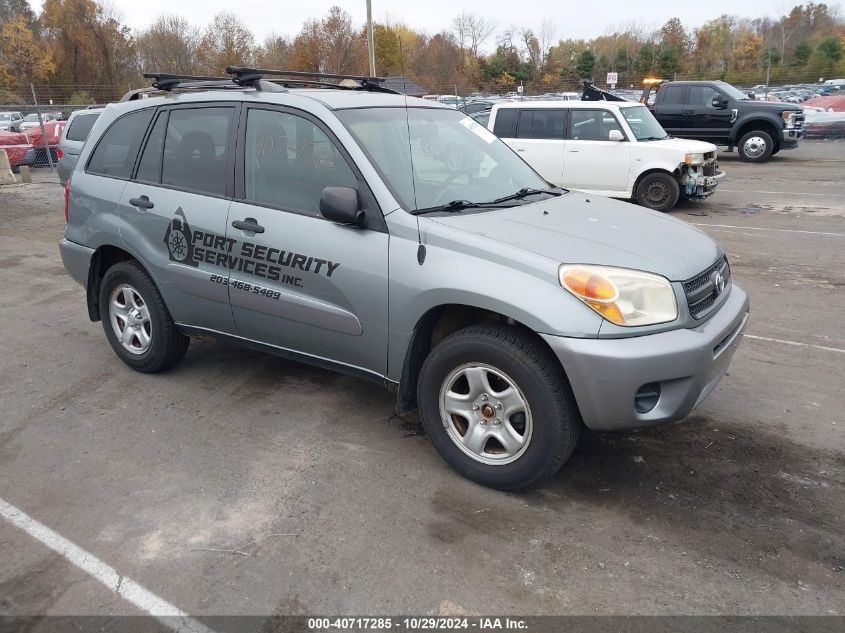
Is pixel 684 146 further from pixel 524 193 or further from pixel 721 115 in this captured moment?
pixel 524 193

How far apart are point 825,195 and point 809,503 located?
39.0ft

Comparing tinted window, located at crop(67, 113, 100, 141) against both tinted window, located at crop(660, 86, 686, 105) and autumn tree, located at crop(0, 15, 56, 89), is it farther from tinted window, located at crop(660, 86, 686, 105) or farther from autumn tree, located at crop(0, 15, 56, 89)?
autumn tree, located at crop(0, 15, 56, 89)

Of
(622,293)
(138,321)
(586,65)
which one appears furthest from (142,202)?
(586,65)

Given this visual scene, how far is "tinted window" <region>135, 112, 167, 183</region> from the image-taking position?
4586mm

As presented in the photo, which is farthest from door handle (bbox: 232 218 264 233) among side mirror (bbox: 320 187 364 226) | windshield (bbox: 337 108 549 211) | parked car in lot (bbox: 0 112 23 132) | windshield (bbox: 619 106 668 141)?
parked car in lot (bbox: 0 112 23 132)

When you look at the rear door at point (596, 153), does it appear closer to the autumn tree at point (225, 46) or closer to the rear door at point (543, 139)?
the rear door at point (543, 139)

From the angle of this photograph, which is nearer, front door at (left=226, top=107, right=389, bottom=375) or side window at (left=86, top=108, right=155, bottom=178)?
front door at (left=226, top=107, right=389, bottom=375)

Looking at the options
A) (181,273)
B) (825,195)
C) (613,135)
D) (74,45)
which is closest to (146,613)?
(181,273)

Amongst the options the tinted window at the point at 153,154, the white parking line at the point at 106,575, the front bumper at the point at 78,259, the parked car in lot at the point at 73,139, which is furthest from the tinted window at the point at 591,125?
the white parking line at the point at 106,575

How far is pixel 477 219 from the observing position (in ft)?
11.8

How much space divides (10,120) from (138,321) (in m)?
31.4

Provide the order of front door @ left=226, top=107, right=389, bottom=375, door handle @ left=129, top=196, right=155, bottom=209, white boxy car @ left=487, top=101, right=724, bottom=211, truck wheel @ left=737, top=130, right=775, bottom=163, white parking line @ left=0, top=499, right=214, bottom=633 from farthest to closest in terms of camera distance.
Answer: truck wheel @ left=737, top=130, right=775, bottom=163
white boxy car @ left=487, top=101, right=724, bottom=211
door handle @ left=129, top=196, right=155, bottom=209
front door @ left=226, top=107, right=389, bottom=375
white parking line @ left=0, top=499, right=214, bottom=633

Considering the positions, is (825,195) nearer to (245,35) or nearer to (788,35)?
(245,35)

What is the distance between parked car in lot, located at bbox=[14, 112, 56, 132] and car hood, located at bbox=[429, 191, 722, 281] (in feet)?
78.2
